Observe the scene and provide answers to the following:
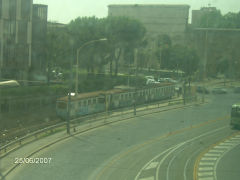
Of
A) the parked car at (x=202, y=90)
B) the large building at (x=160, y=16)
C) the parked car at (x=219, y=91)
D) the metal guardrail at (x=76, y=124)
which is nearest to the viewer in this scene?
the metal guardrail at (x=76, y=124)

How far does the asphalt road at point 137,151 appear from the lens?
12922 millimetres

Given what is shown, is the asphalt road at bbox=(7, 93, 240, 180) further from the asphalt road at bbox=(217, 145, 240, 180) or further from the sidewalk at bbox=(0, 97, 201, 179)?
the sidewalk at bbox=(0, 97, 201, 179)

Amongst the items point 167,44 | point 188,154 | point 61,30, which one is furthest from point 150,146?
point 61,30

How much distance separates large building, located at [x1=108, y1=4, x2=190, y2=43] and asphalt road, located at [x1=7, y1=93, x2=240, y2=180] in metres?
7.68

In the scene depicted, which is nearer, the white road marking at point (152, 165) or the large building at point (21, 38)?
the white road marking at point (152, 165)

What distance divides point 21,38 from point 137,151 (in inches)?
842

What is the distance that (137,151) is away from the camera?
1692cm

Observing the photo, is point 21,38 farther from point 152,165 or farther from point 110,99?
point 152,165

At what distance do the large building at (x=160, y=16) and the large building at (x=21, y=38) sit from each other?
7147 mm

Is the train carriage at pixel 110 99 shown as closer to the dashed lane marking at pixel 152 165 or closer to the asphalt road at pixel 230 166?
the dashed lane marking at pixel 152 165

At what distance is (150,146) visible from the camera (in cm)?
1809

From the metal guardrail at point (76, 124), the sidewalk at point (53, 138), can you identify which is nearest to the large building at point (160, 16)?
the metal guardrail at point (76, 124)

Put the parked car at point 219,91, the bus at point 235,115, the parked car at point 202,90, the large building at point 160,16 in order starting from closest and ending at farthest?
the bus at point 235,115, the large building at point 160,16, the parked car at point 219,91, the parked car at point 202,90

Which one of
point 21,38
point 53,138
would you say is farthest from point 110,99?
point 53,138
